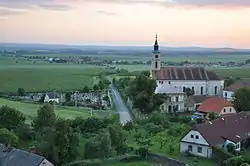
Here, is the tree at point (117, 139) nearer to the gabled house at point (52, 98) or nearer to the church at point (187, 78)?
the church at point (187, 78)

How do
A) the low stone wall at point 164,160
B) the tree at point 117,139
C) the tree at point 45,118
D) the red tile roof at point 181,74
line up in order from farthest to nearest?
the red tile roof at point 181,74
the tree at point 45,118
the tree at point 117,139
the low stone wall at point 164,160

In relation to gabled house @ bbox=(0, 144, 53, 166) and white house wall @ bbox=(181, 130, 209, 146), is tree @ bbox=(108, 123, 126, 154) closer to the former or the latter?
white house wall @ bbox=(181, 130, 209, 146)

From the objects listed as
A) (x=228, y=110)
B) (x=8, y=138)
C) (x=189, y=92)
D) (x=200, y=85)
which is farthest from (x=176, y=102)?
(x=8, y=138)

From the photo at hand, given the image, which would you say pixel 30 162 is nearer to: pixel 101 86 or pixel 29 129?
pixel 29 129

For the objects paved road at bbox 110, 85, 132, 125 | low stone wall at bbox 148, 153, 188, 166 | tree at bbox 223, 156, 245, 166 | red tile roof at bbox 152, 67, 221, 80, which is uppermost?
red tile roof at bbox 152, 67, 221, 80

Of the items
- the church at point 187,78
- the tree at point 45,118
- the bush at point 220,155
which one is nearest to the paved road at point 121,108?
the church at point 187,78

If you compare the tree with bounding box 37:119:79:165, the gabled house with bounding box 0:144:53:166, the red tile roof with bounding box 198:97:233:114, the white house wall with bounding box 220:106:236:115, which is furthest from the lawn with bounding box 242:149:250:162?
the red tile roof with bounding box 198:97:233:114
